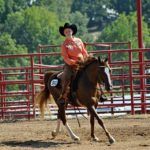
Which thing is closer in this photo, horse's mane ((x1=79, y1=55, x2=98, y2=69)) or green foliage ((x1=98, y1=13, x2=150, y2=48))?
horse's mane ((x1=79, y1=55, x2=98, y2=69))

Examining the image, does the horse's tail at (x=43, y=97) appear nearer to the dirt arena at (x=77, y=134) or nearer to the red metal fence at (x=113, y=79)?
the dirt arena at (x=77, y=134)

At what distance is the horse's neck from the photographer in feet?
29.1

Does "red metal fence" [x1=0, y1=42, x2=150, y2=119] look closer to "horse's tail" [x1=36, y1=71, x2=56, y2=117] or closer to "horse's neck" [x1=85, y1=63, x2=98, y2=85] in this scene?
"horse's tail" [x1=36, y1=71, x2=56, y2=117]

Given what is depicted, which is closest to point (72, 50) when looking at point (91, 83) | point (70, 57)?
point (70, 57)

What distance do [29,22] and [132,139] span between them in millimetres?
67443

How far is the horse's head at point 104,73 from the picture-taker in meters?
8.48

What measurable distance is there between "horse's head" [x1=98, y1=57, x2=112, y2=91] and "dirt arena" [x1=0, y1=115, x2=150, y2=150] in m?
1.09

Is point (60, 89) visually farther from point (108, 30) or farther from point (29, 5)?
point (29, 5)

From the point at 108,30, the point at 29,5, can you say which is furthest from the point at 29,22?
the point at 29,5

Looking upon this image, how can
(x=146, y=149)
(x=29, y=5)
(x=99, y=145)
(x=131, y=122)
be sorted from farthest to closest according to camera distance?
(x=29, y=5), (x=131, y=122), (x=99, y=145), (x=146, y=149)

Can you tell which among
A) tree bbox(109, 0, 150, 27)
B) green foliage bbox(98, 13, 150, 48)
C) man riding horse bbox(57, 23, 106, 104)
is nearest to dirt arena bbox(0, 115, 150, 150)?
man riding horse bbox(57, 23, 106, 104)

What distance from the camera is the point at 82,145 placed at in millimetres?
8492

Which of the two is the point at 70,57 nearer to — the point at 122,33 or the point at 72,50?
the point at 72,50

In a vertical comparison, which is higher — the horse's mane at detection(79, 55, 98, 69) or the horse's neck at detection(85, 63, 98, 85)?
the horse's mane at detection(79, 55, 98, 69)
